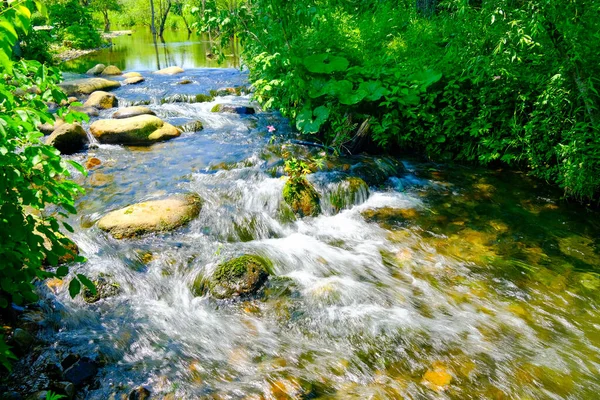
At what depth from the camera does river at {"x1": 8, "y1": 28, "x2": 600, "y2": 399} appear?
308cm

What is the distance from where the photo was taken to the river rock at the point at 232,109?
34.8ft

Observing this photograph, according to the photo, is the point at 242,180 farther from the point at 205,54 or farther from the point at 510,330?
the point at 205,54

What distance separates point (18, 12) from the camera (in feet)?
5.71

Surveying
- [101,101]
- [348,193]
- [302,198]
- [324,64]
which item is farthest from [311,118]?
[101,101]

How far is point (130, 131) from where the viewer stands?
852 cm

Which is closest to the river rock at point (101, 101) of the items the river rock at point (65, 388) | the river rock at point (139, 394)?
the river rock at point (65, 388)

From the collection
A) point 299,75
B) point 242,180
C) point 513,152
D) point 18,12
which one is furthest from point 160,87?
point 18,12

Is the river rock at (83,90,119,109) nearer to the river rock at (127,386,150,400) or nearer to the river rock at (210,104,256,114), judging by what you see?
the river rock at (210,104,256,114)

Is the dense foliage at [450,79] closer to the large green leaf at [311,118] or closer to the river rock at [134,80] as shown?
the large green leaf at [311,118]

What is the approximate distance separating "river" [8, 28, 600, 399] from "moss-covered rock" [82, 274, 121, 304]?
0.06 m

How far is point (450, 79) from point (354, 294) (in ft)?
16.3

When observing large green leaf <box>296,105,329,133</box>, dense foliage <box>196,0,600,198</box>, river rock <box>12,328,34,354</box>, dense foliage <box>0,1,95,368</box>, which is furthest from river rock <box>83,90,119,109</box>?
dense foliage <box>0,1,95,368</box>

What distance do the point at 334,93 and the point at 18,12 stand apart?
602 cm

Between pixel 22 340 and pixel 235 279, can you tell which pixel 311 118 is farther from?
pixel 22 340
